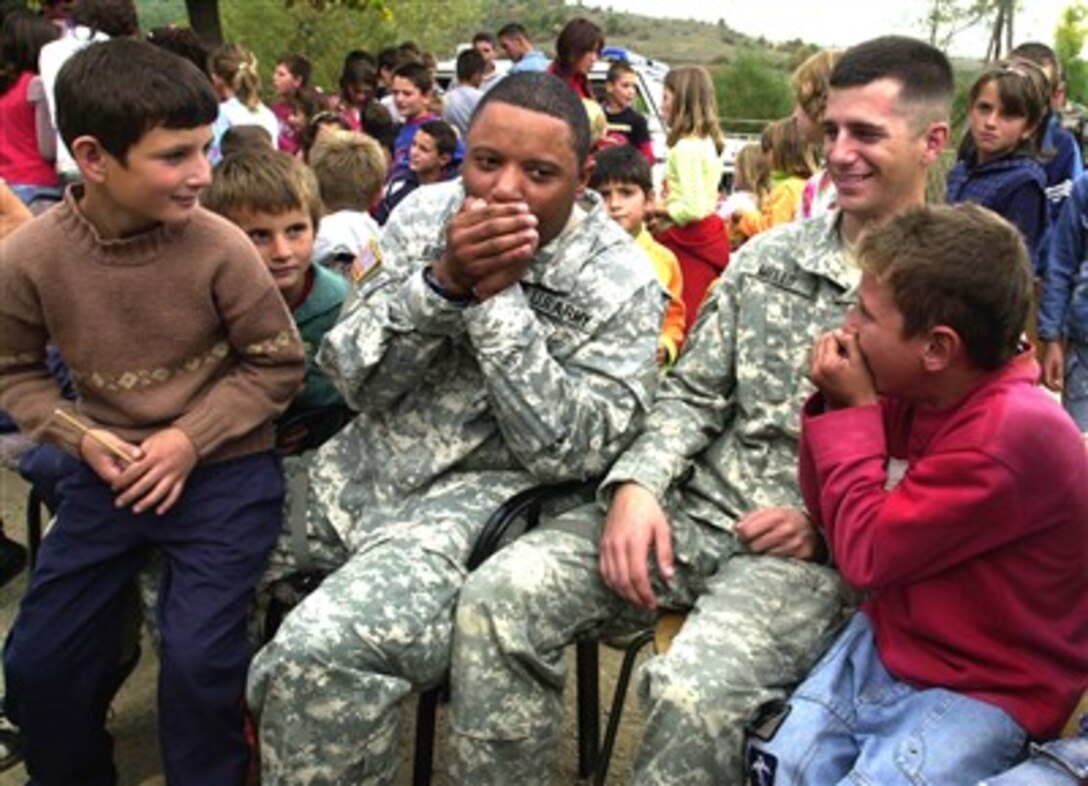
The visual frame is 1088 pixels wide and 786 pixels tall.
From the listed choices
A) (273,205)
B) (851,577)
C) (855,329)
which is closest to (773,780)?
(851,577)

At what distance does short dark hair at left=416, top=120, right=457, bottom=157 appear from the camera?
6.52m

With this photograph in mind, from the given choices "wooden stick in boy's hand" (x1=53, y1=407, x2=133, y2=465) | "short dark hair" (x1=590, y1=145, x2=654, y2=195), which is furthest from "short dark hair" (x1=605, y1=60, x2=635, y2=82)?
"wooden stick in boy's hand" (x1=53, y1=407, x2=133, y2=465)

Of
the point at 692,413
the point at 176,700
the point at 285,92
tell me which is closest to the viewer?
the point at 176,700

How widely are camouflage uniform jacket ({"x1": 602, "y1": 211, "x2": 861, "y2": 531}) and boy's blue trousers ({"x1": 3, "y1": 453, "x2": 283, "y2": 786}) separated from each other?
86 centimetres

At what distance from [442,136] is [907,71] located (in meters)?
4.15

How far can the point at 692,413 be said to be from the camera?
277 centimetres

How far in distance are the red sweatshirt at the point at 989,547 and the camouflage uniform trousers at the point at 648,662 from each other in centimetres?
29

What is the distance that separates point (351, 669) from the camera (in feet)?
7.66

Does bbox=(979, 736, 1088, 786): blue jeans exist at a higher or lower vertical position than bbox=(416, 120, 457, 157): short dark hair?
higher

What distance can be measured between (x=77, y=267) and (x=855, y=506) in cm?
170

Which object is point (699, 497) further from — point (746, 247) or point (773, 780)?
point (773, 780)

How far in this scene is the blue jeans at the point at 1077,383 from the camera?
436cm

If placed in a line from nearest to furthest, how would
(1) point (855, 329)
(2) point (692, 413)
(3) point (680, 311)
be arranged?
(1) point (855, 329)
(2) point (692, 413)
(3) point (680, 311)

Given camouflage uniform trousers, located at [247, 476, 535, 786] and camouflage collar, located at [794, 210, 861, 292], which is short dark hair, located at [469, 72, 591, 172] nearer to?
camouflage collar, located at [794, 210, 861, 292]
